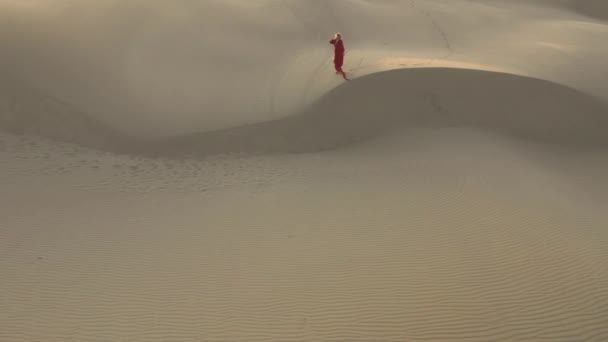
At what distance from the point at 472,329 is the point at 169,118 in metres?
7.49

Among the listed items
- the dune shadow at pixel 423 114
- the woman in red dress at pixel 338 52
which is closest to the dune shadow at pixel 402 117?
the dune shadow at pixel 423 114

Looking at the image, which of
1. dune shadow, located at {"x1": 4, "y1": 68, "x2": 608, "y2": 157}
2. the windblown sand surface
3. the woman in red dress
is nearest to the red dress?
the woman in red dress

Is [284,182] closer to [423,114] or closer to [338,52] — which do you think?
[423,114]

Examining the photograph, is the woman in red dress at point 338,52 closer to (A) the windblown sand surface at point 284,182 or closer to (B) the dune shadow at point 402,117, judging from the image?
(A) the windblown sand surface at point 284,182

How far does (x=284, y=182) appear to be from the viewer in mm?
7348

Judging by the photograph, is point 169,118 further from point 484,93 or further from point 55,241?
point 484,93

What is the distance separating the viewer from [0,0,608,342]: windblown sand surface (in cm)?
453

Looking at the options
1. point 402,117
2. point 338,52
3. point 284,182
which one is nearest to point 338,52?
point 338,52

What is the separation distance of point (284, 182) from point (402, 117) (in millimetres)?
3508

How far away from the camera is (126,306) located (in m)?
4.66

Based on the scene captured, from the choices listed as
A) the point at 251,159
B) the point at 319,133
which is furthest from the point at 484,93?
the point at 251,159

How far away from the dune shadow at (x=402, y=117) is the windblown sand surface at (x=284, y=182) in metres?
0.05

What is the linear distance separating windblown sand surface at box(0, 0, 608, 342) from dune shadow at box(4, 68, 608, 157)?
5 cm

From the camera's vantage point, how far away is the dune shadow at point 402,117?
28.5 ft
